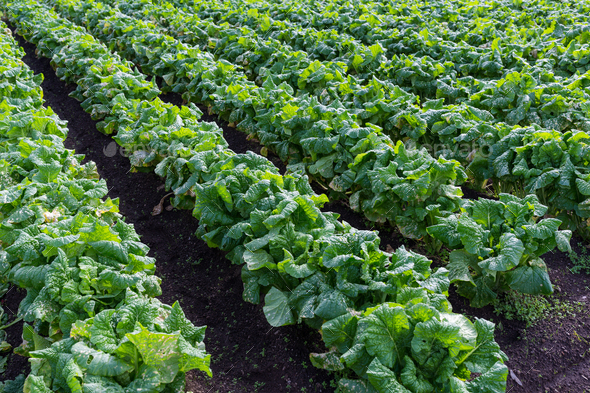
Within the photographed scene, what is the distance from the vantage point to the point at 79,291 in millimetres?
3090

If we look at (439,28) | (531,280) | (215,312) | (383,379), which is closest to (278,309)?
(215,312)

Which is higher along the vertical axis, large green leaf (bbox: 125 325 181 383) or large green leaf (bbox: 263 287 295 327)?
large green leaf (bbox: 125 325 181 383)

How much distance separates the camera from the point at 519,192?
5078mm

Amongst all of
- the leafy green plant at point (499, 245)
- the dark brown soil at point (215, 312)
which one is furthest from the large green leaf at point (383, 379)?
the leafy green plant at point (499, 245)

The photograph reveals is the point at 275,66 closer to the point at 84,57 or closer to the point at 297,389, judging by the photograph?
the point at 84,57

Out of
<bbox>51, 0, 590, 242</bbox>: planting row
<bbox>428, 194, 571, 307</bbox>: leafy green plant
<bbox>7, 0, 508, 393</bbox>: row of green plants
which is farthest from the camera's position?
<bbox>51, 0, 590, 242</bbox>: planting row

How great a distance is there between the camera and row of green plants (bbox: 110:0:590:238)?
452cm

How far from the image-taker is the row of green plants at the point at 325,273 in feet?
8.61

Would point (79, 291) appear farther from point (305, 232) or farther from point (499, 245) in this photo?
point (499, 245)

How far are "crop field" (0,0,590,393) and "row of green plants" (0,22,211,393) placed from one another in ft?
0.05

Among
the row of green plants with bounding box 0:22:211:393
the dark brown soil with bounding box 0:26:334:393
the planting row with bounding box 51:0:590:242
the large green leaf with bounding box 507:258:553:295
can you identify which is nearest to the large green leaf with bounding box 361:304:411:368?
the dark brown soil with bounding box 0:26:334:393

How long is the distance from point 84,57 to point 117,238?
5.81m

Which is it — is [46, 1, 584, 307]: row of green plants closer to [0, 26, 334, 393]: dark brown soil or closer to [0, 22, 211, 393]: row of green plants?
[0, 26, 334, 393]: dark brown soil

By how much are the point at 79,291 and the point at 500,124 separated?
460 centimetres
